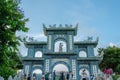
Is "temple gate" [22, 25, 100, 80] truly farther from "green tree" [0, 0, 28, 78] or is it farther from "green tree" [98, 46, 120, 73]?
"green tree" [0, 0, 28, 78]

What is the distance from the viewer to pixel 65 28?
34781 mm

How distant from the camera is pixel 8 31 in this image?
11.2m

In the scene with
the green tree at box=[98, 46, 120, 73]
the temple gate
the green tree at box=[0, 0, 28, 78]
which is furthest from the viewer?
the green tree at box=[98, 46, 120, 73]

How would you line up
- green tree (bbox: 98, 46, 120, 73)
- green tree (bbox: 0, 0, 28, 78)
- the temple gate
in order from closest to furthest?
1. green tree (bbox: 0, 0, 28, 78)
2. the temple gate
3. green tree (bbox: 98, 46, 120, 73)

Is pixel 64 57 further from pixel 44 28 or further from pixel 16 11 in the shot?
pixel 16 11

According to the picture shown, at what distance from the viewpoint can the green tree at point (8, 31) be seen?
11.0 m

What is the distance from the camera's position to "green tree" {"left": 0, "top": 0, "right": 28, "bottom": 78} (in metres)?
11.0

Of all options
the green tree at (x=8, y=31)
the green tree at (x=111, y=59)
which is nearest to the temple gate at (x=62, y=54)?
the green tree at (x=111, y=59)

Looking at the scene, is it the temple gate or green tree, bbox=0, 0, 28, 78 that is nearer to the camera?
green tree, bbox=0, 0, 28, 78

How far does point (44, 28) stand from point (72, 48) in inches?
198

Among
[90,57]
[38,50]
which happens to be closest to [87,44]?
[90,57]

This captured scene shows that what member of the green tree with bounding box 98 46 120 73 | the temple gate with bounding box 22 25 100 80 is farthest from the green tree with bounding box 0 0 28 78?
the green tree with bounding box 98 46 120 73

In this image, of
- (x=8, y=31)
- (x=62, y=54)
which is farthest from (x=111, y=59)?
(x=8, y=31)

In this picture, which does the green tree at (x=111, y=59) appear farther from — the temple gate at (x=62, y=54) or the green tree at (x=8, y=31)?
the green tree at (x=8, y=31)
